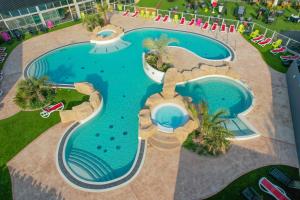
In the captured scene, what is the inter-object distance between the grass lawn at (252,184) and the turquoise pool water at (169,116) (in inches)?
220

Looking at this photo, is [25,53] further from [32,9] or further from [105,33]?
[105,33]

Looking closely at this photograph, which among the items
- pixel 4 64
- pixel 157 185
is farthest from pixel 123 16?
pixel 157 185

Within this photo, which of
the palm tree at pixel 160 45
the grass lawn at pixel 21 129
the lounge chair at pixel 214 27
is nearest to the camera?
the grass lawn at pixel 21 129

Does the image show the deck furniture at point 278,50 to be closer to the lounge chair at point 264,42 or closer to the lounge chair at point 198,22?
the lounge chair at point 264,42

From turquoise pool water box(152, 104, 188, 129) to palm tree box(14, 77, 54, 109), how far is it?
10.1 metres

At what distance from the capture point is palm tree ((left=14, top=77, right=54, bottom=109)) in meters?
19.0

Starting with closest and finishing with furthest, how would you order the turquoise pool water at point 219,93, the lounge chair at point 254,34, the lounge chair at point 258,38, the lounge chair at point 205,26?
the turquoise pool water at point 219,93 → the lounge chair at point 258,38 → the lounge chair at point 254,34 → the lounge chair at point 205,26

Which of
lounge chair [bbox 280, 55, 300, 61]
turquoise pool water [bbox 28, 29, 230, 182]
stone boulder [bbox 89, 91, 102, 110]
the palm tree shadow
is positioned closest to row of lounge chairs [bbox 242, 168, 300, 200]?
turquoise pool water [bbox 28, 29, 230, 182]

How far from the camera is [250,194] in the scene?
43.3 ft

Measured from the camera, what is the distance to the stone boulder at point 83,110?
18062 mm

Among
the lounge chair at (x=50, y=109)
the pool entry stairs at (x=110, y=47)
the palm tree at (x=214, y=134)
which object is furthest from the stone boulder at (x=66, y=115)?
the pool entry stairs at (x=110, y=47)

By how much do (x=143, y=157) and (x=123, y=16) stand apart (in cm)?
2398

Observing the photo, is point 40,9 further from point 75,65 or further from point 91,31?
point 75,65

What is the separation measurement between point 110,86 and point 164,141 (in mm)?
8562
